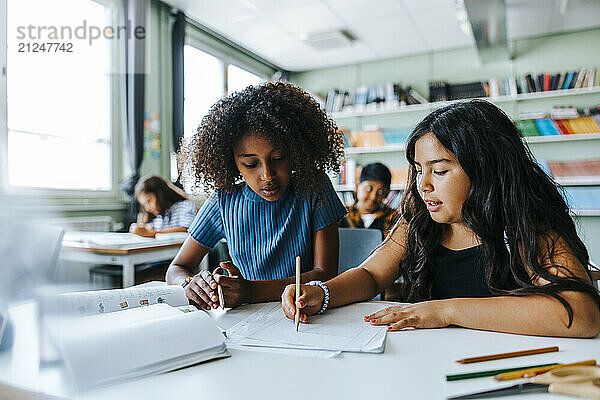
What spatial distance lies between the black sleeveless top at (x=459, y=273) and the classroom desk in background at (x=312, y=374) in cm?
35

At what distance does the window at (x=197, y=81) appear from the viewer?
443 cm

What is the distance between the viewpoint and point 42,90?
2.91 feet

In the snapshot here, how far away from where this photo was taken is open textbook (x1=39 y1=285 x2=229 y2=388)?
524 millimetres

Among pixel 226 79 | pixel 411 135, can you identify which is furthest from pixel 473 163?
pixel 226 79

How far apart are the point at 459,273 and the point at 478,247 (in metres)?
0.08

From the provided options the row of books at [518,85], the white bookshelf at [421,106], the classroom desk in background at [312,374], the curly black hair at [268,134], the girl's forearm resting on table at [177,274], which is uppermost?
the row of books at [518,85]

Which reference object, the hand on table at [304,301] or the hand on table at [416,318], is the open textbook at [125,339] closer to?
the hand on table at [304,301]

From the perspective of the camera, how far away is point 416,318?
0.91 metres

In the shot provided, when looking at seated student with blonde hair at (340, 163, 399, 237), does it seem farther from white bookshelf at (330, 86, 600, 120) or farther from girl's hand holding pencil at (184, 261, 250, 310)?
girl's hand holding pencil at (184, 261, 250, 310)

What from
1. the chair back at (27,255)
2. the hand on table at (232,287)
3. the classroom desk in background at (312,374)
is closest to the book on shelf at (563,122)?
the hand on table at (232,287)

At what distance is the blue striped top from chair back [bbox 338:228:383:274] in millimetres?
332

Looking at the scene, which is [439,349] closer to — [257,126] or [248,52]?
[257,126]

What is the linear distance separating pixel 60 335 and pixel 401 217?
40.2 inches

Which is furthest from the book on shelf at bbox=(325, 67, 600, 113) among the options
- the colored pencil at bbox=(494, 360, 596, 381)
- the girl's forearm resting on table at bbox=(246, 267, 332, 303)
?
the colored pencil at bbox=(494, 360, 596, 381)
